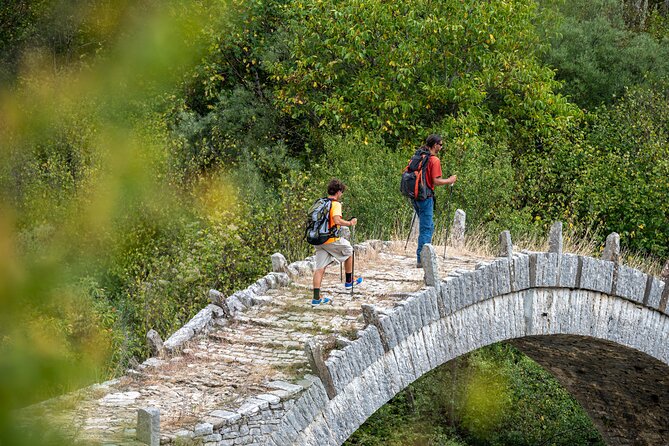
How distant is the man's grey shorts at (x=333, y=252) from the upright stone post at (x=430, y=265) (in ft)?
2.72

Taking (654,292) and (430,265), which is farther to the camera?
(654,292)

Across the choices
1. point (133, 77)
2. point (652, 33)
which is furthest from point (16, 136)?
point (652, 33)

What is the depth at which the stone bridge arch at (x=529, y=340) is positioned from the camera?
921 centimetres

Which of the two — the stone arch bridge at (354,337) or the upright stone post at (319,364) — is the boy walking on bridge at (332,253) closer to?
the stone arch bridge at (354,337)

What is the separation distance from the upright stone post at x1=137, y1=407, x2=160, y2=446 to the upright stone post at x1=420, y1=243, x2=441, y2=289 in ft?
13.7

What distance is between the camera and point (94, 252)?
1627 mm

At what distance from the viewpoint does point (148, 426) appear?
6.96 metres

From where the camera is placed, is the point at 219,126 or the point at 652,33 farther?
the point at 652,33

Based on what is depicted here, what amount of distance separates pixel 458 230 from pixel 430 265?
9.30 ft

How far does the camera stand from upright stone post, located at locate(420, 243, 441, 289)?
33.7 feet

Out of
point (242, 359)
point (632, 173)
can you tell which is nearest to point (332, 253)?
point (242, 359)

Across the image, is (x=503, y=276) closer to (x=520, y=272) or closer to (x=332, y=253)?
(x=520, y=272)

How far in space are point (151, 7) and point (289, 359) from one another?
7.67m

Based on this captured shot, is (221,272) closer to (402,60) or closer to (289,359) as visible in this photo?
(402,60)
